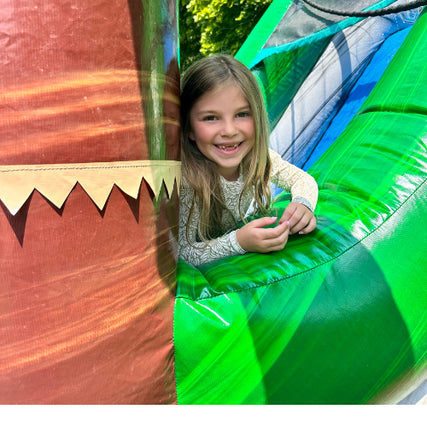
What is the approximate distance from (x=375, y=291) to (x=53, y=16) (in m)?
0.83

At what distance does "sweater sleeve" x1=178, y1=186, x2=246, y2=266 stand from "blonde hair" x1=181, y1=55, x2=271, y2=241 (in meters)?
0.02

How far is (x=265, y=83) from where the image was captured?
2.45 m

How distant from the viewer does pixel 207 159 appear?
1451mm

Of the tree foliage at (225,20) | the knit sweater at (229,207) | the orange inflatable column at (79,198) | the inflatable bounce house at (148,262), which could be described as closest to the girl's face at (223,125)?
the knit sweater at (229,207)

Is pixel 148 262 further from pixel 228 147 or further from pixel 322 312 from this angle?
pixel 228 147

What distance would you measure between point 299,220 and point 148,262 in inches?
16.8

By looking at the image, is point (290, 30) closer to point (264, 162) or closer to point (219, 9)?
point (264, 162)

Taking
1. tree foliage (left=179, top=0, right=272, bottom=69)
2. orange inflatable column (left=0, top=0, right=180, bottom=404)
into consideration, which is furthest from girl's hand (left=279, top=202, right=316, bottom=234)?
tree foliage (left=179, top=0, right=272, bottom=69)

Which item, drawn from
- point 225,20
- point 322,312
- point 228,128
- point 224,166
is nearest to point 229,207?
point 224,166

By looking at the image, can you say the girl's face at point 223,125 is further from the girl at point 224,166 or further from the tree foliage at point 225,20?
the tree foliage at point 225,20

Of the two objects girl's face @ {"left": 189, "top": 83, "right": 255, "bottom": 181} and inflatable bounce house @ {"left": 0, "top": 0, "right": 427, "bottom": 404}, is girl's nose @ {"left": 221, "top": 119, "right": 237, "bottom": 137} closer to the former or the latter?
girl's face @ {"left": 189, "top": 83, "right": 255, "bottom": 181}

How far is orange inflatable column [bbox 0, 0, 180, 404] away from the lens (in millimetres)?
811

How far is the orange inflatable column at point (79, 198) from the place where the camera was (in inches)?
31.9
